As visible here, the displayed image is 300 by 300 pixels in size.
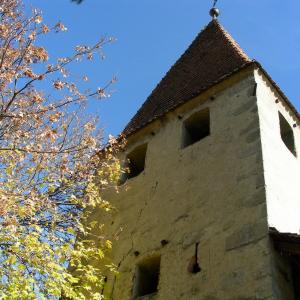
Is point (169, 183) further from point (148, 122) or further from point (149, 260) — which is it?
point (148, 122)

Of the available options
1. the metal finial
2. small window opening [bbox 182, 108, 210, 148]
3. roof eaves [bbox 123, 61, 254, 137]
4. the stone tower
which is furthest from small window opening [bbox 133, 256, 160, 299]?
the metal finial

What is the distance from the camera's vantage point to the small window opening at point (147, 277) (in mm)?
9625

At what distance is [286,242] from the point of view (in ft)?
25.0

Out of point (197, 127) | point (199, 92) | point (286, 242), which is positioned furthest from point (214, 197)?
point (199, 92)

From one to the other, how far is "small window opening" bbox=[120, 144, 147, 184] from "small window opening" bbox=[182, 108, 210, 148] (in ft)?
4.56

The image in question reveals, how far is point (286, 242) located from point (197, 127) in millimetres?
5433

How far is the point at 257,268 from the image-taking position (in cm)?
757

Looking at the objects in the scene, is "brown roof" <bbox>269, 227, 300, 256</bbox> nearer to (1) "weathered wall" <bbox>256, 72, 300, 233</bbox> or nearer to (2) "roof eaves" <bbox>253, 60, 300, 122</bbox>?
(1) "weathered wall" <bbox>256, 72, 300, 233</bbox>

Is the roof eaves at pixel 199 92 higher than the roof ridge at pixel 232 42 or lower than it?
lower

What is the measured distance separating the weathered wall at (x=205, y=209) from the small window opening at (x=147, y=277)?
0.14 m

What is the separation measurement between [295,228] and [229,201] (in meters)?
1.42

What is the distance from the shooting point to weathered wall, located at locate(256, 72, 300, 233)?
879cm

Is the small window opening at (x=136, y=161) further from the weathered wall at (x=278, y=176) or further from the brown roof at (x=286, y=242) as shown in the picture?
the brown roof at (x=286, y=242)

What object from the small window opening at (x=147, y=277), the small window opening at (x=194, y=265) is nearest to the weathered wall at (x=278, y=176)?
the small window opening at (x=194, y=265)
